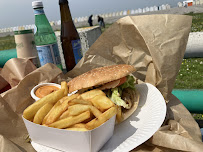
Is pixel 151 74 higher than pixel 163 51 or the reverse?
the reverse

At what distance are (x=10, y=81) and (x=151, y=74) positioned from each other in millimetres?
1253

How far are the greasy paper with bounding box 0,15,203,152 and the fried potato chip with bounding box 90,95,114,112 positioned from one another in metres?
0.33

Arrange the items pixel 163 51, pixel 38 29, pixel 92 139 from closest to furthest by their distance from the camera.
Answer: pixel 92 139 < pixel 163 51 < pixel 38 29

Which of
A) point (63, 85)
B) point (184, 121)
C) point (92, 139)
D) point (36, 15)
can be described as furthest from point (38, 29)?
point (184, 121)

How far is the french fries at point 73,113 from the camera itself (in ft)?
3.51

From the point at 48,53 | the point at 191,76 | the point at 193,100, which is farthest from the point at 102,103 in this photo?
the point at 191,76

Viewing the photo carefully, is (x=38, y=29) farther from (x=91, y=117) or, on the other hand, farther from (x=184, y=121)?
(x=184, y=121)

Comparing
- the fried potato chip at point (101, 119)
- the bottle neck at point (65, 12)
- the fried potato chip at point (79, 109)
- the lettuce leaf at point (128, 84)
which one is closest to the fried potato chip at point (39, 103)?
the fried potato chip at point (79, 109)

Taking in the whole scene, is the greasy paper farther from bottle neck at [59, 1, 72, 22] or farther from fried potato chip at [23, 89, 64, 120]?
bottle neck at [59, 1, 72, 22]

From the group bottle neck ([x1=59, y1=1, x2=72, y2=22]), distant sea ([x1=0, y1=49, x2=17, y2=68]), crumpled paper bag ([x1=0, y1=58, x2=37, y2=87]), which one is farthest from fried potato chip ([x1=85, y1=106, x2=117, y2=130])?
distant sea ([x1=0, y1=49, x2=17, y2=68])

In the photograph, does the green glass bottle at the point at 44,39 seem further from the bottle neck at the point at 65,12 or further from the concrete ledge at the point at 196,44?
the concrete ledge at the point at 196,44

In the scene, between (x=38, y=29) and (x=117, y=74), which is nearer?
(x=117, y=74)

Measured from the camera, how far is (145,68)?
5.80ft

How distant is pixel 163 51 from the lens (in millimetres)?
1546
